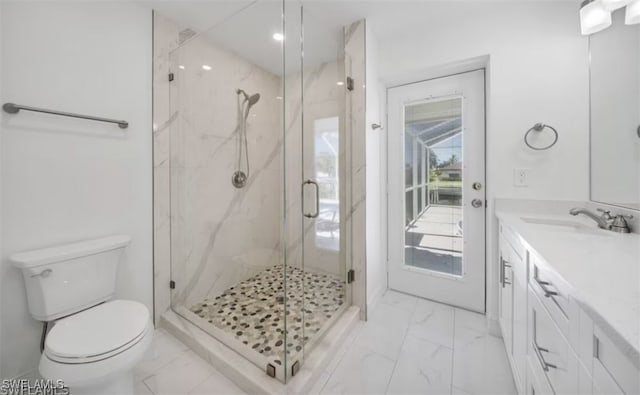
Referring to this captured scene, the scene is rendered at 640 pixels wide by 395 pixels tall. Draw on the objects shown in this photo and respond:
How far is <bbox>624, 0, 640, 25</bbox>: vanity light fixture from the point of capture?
3.74ft

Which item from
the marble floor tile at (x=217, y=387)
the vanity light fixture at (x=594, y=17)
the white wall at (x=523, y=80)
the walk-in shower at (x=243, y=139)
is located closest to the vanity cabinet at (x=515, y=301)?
the white wall at (x=523, y=80)

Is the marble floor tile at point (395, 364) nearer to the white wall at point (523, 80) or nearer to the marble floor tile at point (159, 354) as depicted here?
the marble floor tile at point (159, 354)

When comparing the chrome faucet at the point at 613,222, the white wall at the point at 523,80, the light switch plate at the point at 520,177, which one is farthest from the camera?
the light switch plate at the point at 520,177

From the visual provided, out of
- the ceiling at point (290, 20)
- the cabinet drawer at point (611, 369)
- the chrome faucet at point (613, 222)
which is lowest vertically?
the cabinet drawer at point (611, 369)

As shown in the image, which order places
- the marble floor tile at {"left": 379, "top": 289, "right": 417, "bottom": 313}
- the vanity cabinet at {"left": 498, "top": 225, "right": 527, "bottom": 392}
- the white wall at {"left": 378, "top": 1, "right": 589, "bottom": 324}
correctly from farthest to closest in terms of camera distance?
the marble floor tile at {"left": 379, "top": 289, "right": 417, "bottom": 313}, the white wall at {"left": 378, "top": 1, "right": 589, "bottom": 324}, the vanity cabinet at {"left": 498, "top": 225, "right": 527, "bottom": 392}

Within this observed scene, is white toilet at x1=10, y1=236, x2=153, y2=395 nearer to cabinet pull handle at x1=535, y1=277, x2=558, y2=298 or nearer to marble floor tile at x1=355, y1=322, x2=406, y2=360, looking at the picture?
marble floor tile at x1=355, y1=322, x2=406, y2=360

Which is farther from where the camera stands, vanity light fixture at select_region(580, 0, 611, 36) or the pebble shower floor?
the pebble shower floor

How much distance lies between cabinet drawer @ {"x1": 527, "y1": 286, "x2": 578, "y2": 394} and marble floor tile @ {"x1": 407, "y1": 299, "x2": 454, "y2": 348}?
2.60 ft

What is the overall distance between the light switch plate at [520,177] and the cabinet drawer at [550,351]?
1.01 m

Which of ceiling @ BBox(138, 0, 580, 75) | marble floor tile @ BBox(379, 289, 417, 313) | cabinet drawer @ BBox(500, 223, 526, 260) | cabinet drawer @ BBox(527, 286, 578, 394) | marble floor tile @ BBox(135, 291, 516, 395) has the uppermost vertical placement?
ceiling @ BBox(138, 0, 580, 75)

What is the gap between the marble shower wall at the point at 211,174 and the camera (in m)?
1.94

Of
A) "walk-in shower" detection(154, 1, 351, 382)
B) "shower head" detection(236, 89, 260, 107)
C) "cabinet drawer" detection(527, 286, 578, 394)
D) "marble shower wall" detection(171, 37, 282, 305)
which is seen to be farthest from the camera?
"shower head" detection(236, 89, 260, 107)

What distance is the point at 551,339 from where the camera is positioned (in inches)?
31.9

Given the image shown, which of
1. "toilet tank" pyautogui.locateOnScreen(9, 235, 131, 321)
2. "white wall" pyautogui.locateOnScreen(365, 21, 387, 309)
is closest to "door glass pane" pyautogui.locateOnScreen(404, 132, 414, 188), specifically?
"white wall" pyautogui.locateOnScreen(365, 21, 387, 309)
